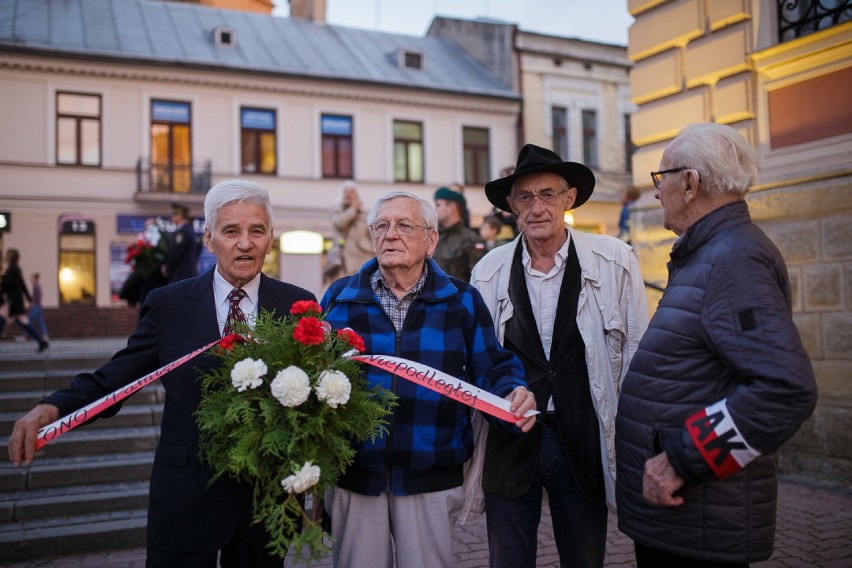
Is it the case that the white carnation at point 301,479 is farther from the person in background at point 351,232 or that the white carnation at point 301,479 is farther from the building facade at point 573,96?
the building facade at point 573,96

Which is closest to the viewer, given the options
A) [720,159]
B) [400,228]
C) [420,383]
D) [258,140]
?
[720,159]

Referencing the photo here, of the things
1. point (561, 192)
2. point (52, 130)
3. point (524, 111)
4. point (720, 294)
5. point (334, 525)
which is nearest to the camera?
point (720, 294)

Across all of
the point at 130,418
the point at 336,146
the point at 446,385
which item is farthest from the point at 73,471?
the point at 336,146

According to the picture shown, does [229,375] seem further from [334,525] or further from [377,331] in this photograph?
[334,525]

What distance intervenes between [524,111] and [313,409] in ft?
81.1

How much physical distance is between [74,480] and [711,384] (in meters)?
5.29

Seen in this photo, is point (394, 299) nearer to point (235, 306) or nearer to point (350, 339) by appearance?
point (350, 339)

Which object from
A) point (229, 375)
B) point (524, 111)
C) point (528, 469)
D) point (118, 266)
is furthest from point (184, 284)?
point (524, 111)

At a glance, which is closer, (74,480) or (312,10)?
(74,480)

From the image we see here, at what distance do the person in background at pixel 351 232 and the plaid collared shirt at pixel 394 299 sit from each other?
500 cm

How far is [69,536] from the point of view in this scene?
4.82 m

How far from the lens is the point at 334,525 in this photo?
2.73 metres

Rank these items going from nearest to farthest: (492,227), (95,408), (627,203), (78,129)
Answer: (95,408)
(492,227)
(627,203)
(78,129)

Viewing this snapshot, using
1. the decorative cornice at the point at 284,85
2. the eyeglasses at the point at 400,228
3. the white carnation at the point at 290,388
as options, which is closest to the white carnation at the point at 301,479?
the white carnation at the point at 290,388
